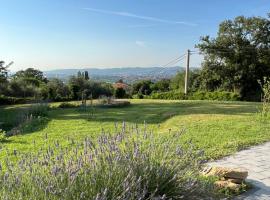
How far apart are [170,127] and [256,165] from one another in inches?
161

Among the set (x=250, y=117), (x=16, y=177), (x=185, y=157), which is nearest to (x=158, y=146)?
(x=185, y=157)

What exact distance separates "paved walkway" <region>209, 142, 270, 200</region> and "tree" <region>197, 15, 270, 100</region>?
855 inches

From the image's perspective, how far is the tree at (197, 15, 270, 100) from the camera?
1106 inches

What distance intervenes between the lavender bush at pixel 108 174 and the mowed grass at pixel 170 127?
1.90m

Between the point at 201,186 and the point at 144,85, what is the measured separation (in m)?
33.7

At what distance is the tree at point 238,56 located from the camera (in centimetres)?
2809

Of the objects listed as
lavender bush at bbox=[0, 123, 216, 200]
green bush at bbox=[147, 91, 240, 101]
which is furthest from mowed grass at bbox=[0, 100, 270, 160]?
green bush at bbox=[147, 91, 240, 101]

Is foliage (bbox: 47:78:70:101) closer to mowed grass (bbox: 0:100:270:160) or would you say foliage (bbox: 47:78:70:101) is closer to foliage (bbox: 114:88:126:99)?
foliage (bbox: 114:88:126:99)

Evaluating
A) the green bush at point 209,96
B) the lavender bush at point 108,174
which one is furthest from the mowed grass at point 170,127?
the green bush at point 209,96

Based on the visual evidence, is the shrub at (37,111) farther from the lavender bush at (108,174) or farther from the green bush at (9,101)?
the lavender bush at (108,174)

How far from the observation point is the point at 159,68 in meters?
40.8

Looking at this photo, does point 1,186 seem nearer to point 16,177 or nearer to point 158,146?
point 16,177

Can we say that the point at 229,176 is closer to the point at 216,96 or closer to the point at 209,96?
the point at 216,96

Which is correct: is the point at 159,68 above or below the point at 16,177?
above
